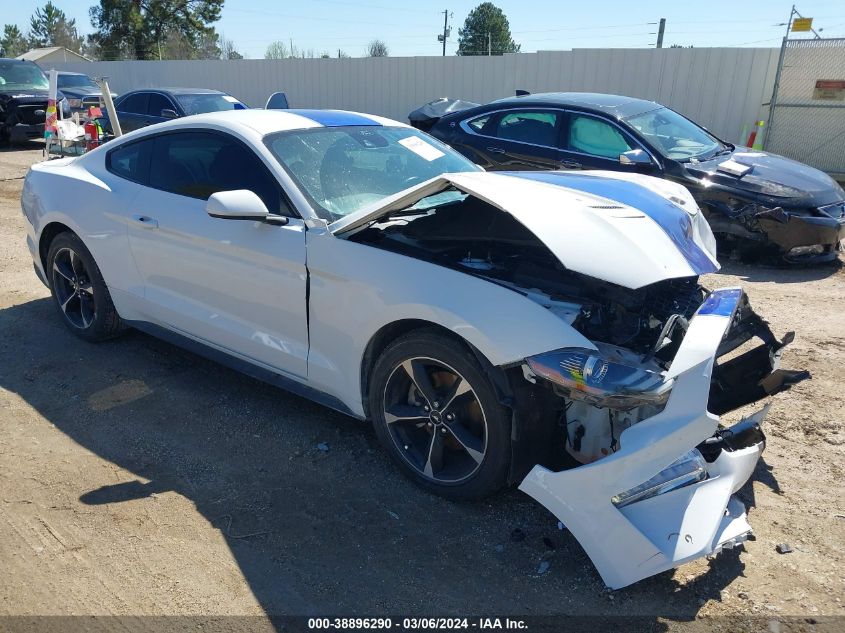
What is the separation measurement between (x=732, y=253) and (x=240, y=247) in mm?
5619

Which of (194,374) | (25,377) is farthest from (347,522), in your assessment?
(25,377)

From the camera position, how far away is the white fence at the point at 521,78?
13594 mm

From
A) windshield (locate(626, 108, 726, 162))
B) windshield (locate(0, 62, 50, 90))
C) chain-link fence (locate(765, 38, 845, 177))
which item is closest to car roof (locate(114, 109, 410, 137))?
windshield (locate(626, 108, 726, 162))

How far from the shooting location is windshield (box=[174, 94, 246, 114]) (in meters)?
12.3

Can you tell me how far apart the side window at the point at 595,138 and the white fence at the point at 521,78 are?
7714 millimetres

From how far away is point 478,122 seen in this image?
8.26 meters

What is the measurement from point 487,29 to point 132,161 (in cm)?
7840

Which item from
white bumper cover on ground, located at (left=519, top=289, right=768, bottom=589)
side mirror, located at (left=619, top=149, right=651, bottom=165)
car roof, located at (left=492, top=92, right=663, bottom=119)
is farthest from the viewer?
car roof, located at (left=492, top=92, right=663, bottom=119)

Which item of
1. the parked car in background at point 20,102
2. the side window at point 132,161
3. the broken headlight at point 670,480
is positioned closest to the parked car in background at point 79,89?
the parked car in background at point 20,102

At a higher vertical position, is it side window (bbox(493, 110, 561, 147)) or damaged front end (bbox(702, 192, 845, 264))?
side window (bbox(493, 110, 561, 147))

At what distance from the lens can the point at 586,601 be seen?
256 centimetres

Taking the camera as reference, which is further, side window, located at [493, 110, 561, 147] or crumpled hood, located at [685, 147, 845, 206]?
side window, located at [493, 110, 561, 147]

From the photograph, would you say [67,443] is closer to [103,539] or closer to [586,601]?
[103,539]

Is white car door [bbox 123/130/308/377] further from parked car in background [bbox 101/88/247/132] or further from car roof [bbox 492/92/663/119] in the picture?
parked car in background [bbox 101/88/247/132]
